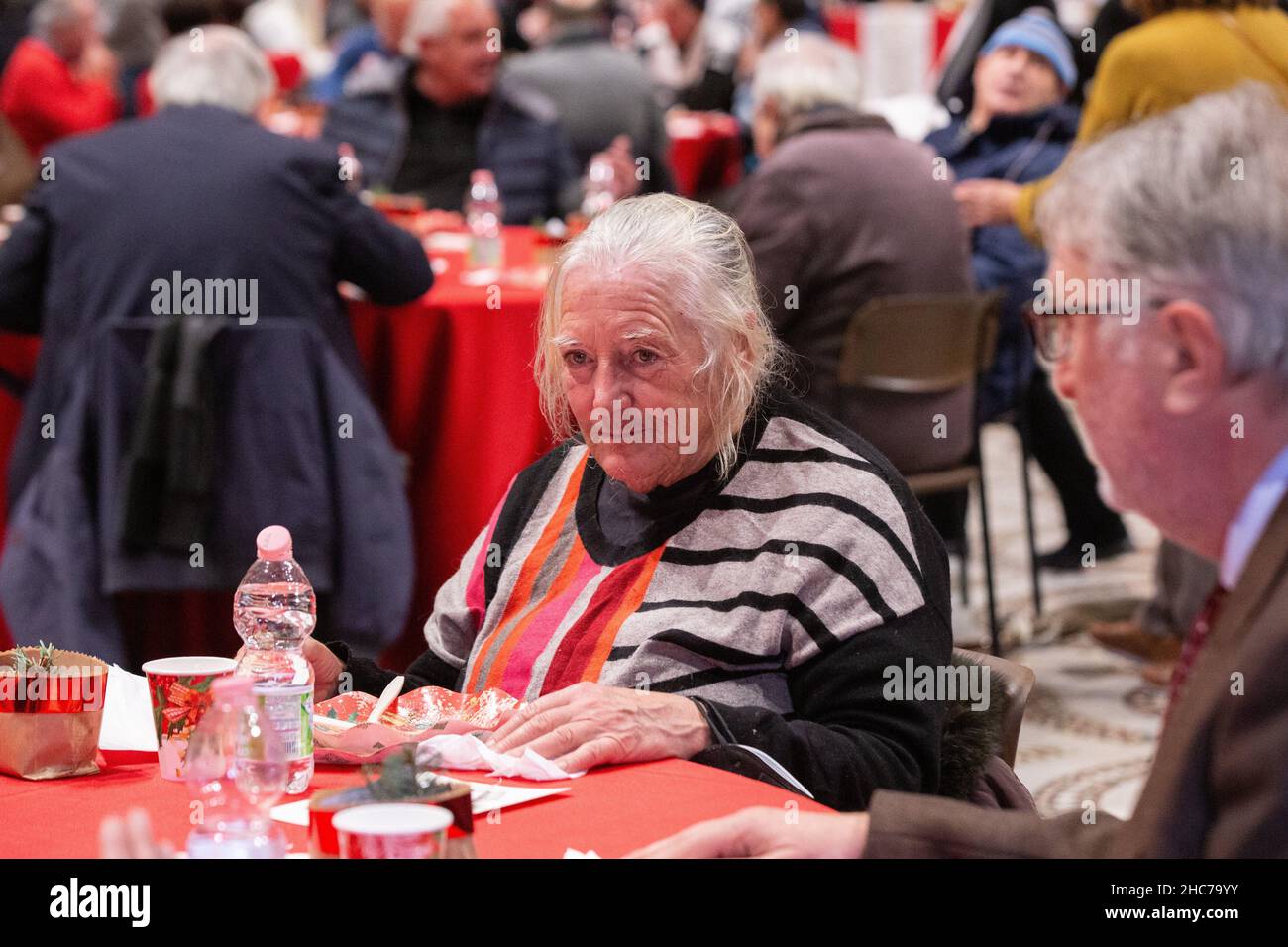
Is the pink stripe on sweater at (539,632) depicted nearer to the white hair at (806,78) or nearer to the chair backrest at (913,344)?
the chair backrest at (913,344)

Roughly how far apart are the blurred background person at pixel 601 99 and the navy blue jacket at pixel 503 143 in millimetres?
708

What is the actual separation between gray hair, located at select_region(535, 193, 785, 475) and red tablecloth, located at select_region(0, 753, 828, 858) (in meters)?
0.51

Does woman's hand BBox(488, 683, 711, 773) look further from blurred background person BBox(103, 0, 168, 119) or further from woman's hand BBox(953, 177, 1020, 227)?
blurred background person BBox(103, 0, 168, 119)

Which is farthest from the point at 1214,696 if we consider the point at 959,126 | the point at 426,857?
the point at 959,126

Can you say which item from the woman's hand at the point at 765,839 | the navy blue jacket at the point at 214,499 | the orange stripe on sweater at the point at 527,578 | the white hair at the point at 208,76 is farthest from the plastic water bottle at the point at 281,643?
the white hair at the point at 208,76

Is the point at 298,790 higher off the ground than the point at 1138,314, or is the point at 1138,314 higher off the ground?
the point at 1138,314

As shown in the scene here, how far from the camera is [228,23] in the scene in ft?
18.2

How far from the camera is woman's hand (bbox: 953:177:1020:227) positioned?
5125 millimetres

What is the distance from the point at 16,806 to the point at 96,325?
222 cm

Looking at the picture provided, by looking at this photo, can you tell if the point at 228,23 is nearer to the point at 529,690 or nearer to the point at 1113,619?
the point at 1113,619

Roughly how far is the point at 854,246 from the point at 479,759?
3.10 m

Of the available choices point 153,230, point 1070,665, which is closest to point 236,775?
point 153,230

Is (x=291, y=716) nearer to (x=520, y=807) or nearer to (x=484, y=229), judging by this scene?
(x=520, y=807)
